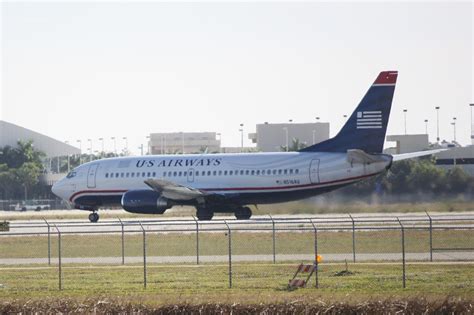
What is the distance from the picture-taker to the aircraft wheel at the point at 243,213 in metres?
53.2

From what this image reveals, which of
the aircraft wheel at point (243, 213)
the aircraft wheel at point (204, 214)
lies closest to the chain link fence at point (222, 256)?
the aircraft wheel at point (243, 213)

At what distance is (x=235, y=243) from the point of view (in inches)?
1578

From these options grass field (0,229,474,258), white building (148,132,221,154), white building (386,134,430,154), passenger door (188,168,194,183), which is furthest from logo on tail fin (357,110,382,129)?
white building (148,132,221,154)

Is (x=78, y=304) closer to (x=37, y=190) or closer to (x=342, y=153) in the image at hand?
(x=342, y=153)

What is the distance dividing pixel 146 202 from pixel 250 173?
5.02 m

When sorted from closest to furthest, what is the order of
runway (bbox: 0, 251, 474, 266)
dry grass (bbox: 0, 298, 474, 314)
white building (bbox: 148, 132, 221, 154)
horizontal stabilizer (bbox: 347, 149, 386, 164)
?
1. dry grass (bbox: 0, 298, 474, 314)
2. runway (bbox: 0, 251, 474, 266)
3. horizontal stabilizer (bbox: 347, 149, 386, 164)
4. white building (bbox: 148, 132, 221, 154)

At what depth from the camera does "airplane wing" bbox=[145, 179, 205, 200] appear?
171 feet

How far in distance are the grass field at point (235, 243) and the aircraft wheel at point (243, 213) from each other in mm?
8240

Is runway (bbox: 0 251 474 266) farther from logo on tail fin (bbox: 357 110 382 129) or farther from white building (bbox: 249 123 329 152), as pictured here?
white building (bbox: 249 123 329 152)

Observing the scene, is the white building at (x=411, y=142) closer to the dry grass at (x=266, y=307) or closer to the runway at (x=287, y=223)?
the runway at (x=287, y=223)

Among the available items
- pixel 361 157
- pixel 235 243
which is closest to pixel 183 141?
pixel 361 157

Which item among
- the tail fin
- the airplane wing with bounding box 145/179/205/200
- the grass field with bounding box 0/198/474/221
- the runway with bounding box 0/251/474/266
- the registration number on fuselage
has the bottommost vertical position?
the runway with bounding box 0/251/474/266

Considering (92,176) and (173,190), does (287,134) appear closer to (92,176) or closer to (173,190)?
(92,176)

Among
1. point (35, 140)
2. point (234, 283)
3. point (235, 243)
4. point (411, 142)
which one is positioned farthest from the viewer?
point (35, 140)
